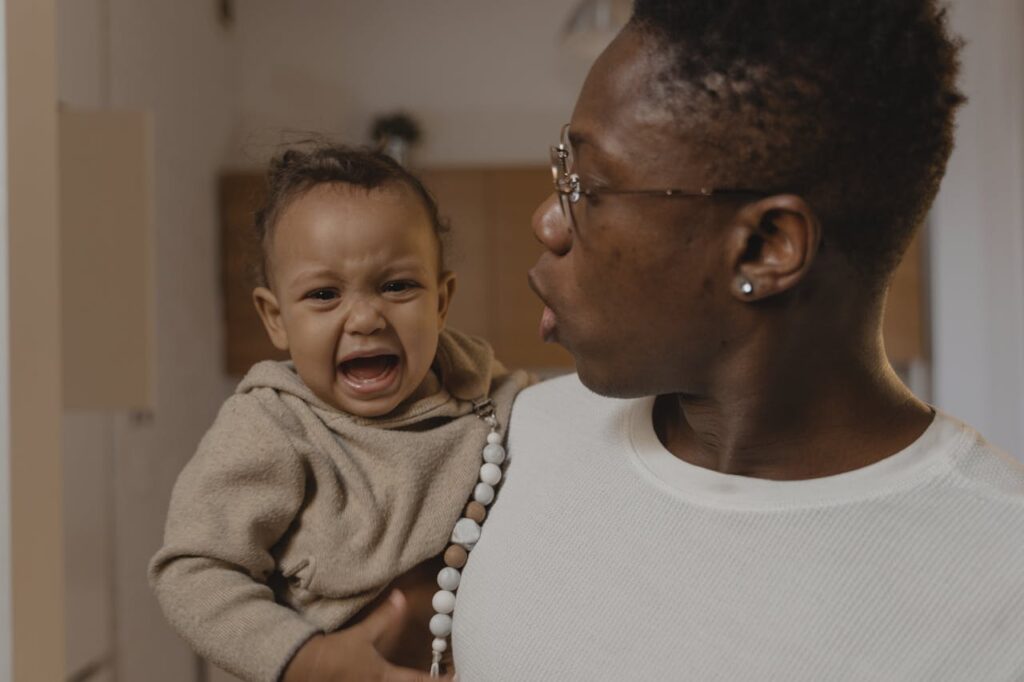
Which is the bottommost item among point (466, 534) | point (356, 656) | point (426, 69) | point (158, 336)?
point (158, 336)

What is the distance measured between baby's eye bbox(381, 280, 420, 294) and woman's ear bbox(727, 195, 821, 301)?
42 centimetres

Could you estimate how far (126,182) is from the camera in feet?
7.46

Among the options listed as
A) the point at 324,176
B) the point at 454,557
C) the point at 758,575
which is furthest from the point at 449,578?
Result: the point at 324,176

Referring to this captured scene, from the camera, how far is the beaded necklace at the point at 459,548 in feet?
3.70

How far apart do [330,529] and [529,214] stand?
3791 mm

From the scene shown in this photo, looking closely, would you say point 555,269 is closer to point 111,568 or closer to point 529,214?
point 111,568

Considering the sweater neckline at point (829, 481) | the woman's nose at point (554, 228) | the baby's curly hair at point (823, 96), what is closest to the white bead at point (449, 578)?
the sweater neckline at point (829, 481)

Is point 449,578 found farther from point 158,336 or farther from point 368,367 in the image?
point 158,336

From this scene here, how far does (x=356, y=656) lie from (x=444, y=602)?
10 cm

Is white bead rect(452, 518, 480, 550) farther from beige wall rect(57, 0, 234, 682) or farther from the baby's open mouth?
beige wall rect(57, 0, 234, 682)

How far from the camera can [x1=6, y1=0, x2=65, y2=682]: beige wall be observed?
126cm

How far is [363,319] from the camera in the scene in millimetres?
1159

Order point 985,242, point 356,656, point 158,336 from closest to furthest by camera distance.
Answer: point 356,656
point 158,336
point 985,242

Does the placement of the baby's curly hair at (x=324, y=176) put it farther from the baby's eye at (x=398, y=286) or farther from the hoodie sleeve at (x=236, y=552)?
the hoodie sleeve at (x=236, y=552)
